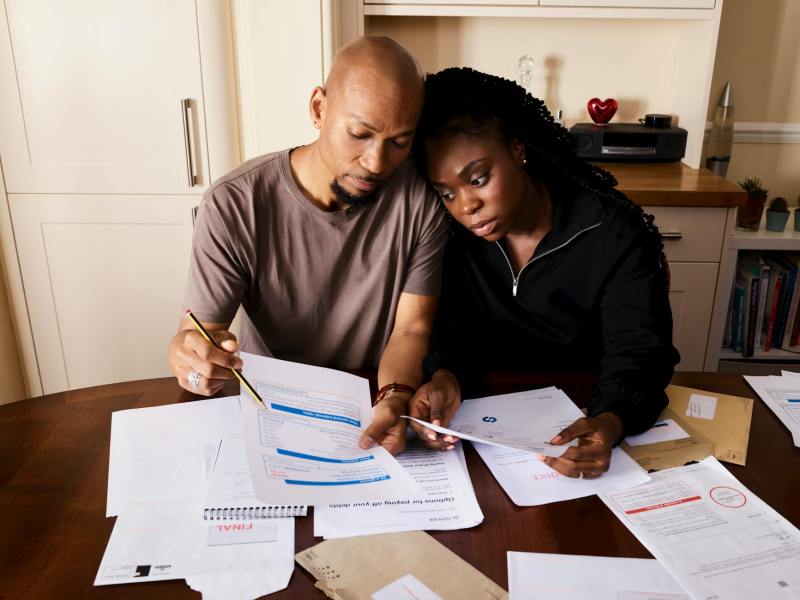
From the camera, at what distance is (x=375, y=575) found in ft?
2.71

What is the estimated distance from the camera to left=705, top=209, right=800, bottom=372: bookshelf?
2.40 metres

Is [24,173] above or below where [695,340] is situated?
above

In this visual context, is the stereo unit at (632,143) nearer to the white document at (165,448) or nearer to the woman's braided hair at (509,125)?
the woman's braided hair at (509,125)

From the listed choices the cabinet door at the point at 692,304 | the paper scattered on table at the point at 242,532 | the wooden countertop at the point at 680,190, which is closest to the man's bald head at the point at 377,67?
the paper scattered on table at the point at 242,532

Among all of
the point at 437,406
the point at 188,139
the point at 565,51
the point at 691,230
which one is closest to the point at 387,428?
the point at 437,406

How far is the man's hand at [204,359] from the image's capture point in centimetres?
108

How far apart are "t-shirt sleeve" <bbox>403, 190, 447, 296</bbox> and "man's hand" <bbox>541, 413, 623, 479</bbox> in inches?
19.1

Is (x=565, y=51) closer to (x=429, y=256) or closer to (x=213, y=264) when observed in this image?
(x=429, y=256)

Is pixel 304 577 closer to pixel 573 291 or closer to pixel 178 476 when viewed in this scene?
pixel 178 476

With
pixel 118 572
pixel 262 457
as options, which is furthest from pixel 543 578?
pixel 118 572

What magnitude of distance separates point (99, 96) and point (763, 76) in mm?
2392

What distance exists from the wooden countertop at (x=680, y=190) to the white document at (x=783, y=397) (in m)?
1.08

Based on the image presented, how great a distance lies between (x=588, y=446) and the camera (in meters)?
1.02

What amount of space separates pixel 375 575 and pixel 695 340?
2.01 meters
